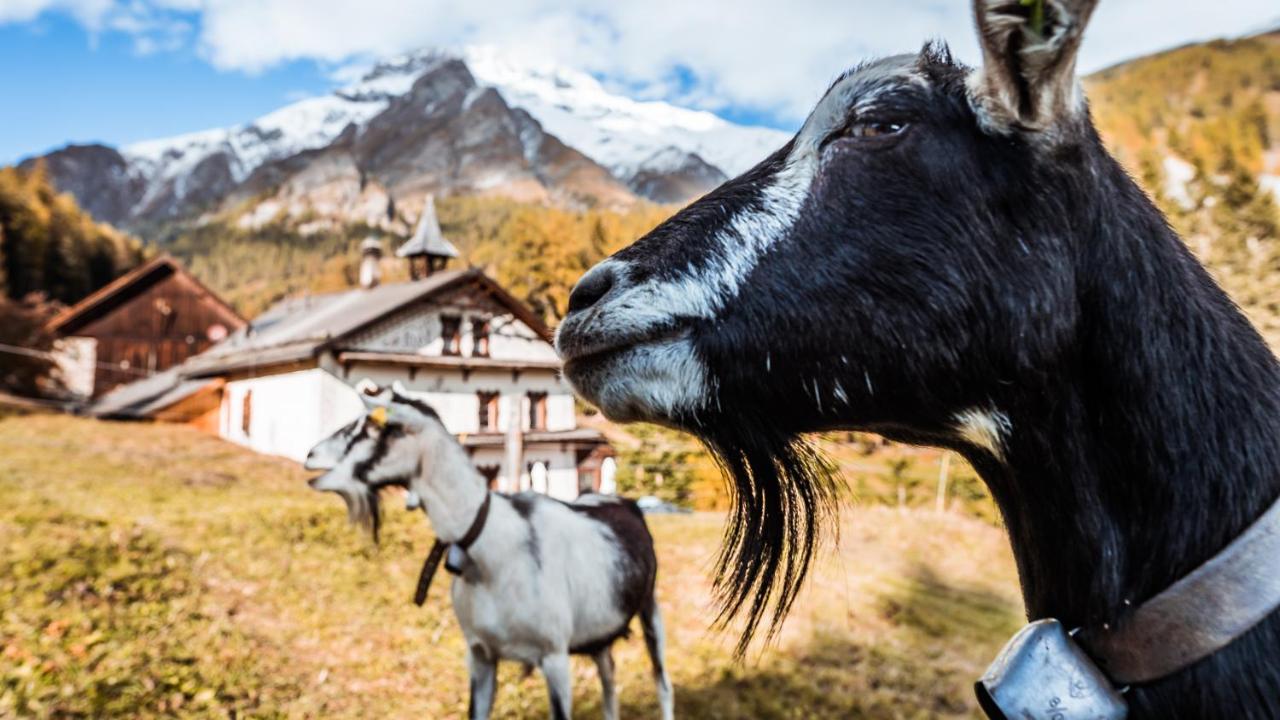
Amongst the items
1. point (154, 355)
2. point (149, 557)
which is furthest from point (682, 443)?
point (154, 355)

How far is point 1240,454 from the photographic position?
1.15 m

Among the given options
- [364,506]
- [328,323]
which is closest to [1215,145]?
[328,323]

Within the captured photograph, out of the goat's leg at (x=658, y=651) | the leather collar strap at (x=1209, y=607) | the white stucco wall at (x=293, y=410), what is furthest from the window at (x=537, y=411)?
the leather collar strap at (x=1209, y=607)

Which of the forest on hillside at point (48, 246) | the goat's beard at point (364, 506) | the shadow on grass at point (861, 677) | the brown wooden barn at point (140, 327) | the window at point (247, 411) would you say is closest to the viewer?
the goat's beard at point (364, 506)

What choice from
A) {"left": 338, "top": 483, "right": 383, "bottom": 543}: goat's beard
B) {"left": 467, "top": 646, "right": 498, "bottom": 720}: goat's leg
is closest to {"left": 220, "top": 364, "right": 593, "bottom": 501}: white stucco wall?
{"left": 338, "top": 483, "right": 383, "bottom": 543}: goat's beard

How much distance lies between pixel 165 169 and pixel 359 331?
190530mm

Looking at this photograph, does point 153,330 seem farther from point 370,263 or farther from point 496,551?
point 496,551

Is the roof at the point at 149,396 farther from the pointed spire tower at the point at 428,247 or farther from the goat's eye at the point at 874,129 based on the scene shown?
the goat's eye at the point at 874,129

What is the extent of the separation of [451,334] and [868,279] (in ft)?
65.7

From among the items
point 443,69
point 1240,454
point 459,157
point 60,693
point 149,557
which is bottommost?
point 60,693

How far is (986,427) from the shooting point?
4.07 ft

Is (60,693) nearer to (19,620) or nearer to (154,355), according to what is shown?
(19,620)

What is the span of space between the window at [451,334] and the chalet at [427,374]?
0.03 m

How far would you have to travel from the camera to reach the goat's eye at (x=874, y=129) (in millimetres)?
1259
